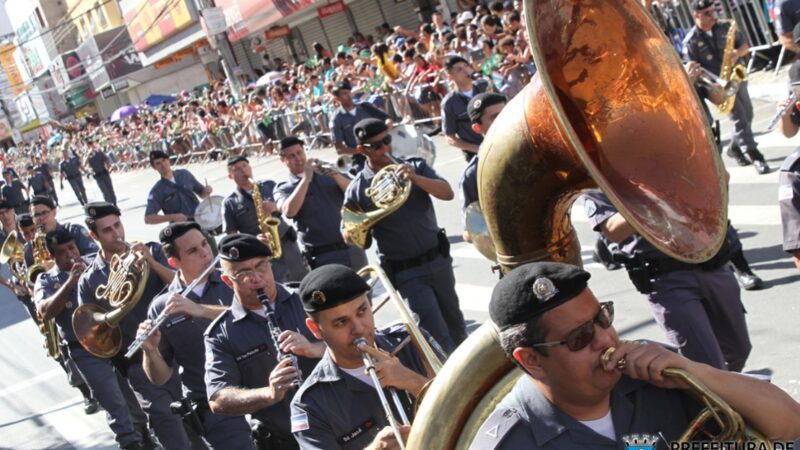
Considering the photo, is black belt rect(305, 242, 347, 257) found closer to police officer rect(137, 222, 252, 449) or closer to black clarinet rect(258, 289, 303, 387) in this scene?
police officer rect(137, 222, 252, 449)

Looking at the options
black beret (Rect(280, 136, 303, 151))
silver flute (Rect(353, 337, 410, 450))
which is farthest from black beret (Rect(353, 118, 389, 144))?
silver flute (Rect(353, 337, 410, 450))

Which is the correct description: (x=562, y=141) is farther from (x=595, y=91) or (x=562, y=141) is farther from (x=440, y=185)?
(x=440, y=185)

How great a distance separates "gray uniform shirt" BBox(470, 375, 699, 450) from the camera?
9.21 ft

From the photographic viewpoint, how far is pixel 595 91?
3879 mm

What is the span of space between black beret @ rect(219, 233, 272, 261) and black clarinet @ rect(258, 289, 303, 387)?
0.24 metres

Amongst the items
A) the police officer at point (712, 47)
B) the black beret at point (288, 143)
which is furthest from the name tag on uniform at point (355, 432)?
the police officer at point (712, 47)

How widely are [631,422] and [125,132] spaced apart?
40454 millimetres

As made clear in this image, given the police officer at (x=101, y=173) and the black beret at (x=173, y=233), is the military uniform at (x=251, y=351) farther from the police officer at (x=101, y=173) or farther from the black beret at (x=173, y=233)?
the police officer at (x=101, y=173)

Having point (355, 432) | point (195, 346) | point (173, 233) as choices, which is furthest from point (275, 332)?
point (173, 233)

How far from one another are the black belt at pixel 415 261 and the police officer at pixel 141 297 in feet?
5.39

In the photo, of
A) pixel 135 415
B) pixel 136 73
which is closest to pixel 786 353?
pixel 135 415

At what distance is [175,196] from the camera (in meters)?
11.4

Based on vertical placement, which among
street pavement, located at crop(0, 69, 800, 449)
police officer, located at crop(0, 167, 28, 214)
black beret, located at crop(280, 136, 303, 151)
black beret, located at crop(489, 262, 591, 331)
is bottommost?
street pavement, located at crop(0, 69, 800, 449)

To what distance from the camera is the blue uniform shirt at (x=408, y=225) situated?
265 inches
